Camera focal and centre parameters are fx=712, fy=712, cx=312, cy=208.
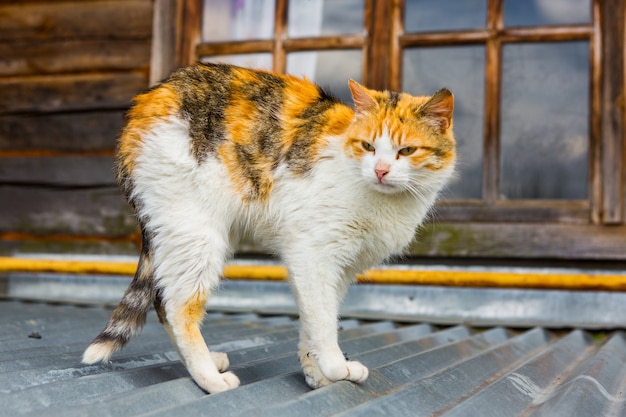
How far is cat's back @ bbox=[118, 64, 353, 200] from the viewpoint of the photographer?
218 cm

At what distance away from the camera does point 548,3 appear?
159 inches

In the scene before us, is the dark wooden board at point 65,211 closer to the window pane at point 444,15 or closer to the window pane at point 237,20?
the window pane at point 237,20

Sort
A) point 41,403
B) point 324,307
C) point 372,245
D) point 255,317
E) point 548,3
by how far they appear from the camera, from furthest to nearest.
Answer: point 548,3, point 255,317, point 372,245, point 324,307, point 41,403

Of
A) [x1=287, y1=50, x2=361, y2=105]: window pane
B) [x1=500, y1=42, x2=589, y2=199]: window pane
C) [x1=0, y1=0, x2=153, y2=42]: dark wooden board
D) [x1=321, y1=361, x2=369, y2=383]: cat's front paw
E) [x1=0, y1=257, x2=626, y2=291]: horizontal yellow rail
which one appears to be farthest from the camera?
[x1=0, y1=0, x2=153, y2=42]: dark wooden board

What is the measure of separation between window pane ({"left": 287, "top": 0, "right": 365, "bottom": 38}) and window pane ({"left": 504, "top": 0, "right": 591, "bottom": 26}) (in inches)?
34.7

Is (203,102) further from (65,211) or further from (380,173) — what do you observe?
(65,211)

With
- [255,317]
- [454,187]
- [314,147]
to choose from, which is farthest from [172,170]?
[454,187]

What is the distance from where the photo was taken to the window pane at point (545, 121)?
4.00 metres

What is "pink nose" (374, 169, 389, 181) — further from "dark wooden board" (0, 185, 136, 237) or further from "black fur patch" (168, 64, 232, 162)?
"dark wooden board" (0, 185, 136, 237)

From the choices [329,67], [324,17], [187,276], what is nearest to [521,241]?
[329,67]

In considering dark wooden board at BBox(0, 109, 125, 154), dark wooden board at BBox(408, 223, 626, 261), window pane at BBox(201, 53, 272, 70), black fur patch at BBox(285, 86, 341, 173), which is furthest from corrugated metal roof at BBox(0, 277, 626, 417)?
window pane at BBox(201, 53, 272, 70)

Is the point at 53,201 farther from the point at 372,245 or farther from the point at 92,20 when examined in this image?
the point at 372,245

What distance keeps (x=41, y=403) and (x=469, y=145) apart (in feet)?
9.96

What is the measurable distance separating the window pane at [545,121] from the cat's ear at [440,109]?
6.28 feet
